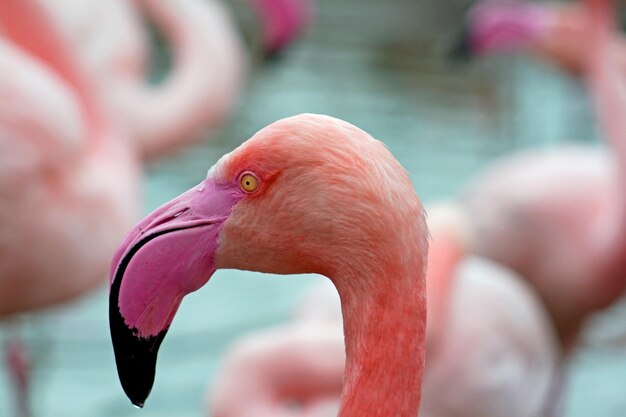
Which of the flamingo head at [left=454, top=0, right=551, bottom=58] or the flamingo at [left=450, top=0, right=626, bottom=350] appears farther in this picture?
the flamingo head at [left=454, top=0, right=551, bottom=58]

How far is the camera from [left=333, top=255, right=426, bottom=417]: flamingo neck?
59.7 inches

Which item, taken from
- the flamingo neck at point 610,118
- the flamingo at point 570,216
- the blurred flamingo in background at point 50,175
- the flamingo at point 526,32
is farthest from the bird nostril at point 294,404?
the flamingo at point 526,32

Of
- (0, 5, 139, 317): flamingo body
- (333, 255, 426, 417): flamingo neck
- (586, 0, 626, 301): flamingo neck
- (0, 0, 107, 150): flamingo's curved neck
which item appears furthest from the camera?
(586, 0, 626, 301): flamingo neck

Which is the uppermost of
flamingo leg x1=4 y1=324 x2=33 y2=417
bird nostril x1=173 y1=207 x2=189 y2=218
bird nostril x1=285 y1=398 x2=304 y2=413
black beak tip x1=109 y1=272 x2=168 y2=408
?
flamingo leg x1=4 y1=324 x2=33 y2=417

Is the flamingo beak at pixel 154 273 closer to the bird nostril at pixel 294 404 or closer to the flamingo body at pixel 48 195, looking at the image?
the bird nostril at pixel 294 404

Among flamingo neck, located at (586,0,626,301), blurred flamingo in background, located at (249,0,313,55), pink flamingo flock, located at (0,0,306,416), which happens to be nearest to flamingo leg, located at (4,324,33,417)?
pink flamingo flock, located at (0,0,306,416)

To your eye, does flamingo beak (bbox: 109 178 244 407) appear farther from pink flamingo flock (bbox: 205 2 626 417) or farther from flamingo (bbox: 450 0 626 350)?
flamingo (bbox: 450 0 626 350)

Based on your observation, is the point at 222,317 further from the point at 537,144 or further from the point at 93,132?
the point at 537,144

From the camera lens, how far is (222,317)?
5.50m

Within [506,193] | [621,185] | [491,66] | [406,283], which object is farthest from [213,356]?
[491,66]

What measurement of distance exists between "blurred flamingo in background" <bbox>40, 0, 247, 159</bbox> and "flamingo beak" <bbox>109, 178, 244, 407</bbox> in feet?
12.2

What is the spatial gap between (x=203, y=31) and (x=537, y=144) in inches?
119

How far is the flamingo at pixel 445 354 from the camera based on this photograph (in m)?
3.06

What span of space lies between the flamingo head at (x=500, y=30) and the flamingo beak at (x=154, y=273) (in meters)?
4.17
